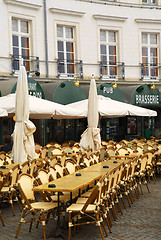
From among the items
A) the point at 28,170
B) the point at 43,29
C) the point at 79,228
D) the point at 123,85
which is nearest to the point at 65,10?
the point at 43,29

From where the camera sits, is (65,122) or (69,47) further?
(69,47)

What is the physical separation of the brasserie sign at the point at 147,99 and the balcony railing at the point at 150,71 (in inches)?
101

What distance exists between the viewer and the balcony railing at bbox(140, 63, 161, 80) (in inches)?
899

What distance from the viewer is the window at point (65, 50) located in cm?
2030

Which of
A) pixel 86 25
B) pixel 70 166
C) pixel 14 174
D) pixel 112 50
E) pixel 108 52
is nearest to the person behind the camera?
pixel 14 174

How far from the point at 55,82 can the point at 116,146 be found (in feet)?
17.3

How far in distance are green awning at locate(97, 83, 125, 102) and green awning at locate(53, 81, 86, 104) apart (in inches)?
58.5

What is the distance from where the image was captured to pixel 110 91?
19.4 metres

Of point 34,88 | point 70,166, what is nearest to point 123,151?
point 70,166

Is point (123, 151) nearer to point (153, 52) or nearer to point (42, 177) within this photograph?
point (42, 177)

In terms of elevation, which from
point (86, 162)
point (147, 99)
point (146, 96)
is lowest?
point (86, 162)

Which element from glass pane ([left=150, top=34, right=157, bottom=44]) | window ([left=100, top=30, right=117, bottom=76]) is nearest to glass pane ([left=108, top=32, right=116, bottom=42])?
window ([left=100, top=30, right=117, bottom=76])

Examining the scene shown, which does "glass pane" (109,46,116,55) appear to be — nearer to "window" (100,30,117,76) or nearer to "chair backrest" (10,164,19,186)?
"window" (100,30,117,76)

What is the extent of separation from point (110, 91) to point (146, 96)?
2057 millimetres
